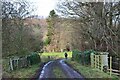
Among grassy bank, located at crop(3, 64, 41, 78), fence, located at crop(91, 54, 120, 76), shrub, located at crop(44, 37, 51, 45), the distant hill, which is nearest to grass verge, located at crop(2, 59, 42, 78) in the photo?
grassy bank, located at crop(3, 64, 41, 78)

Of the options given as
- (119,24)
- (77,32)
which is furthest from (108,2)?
(77,32)

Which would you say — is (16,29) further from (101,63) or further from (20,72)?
(101,63)

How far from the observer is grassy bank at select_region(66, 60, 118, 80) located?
2.54 meters

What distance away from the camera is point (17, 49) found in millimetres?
2531

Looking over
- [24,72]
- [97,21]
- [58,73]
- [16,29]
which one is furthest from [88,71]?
[16,29]

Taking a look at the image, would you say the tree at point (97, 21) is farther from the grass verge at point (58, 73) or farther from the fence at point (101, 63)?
the grass verge at point (58, 73)

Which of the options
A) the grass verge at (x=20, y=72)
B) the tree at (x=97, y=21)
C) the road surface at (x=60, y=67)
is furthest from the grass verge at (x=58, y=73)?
the tree at (x=97, y=21)

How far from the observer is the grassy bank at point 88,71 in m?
2.54

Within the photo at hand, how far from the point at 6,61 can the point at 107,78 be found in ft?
3.51

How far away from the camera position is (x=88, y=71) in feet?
8.43

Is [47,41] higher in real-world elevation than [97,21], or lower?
lower

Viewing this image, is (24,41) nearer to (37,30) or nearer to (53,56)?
(37,30)

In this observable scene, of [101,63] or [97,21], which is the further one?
[101,63]

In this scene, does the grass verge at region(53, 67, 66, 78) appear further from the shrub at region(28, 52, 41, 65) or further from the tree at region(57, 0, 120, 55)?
the tree at region(57, 0, 120, 55)
